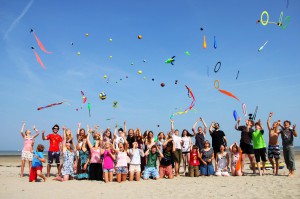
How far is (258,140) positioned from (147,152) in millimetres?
4067

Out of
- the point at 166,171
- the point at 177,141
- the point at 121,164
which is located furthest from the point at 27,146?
the point at 177,141

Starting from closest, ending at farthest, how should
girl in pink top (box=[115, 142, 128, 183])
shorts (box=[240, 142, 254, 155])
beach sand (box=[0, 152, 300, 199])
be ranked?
1. beach sand (box=[0, 152, 300, 199])
2. girl in pink top (box=[115, 142, 128, 183])
3. shorts (box=[240, 142, 254, 155])

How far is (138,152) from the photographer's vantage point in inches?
423

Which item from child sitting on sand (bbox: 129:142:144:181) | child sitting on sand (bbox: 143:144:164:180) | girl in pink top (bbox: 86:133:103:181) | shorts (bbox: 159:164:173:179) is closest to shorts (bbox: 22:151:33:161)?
girl in pink top (bbox: 86:133:103:181)

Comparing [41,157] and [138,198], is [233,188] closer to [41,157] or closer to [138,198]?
[138,198]

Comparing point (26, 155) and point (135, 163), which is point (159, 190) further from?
point (26, 155)

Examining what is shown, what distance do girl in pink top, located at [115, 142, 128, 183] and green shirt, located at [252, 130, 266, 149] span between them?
4725 mm

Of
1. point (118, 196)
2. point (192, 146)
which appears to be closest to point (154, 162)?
point (192, 146)

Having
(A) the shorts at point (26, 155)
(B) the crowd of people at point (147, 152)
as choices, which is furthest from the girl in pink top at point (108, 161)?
(A) the shorts at point (26, 155)

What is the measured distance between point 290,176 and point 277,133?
1505 mm

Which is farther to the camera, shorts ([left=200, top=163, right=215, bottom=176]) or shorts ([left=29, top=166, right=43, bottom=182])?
shorts ([left=200, top=163, right=215, bottom=176])

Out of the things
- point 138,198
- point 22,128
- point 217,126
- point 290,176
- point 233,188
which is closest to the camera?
point 138,198

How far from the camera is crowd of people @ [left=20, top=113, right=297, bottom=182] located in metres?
10.4

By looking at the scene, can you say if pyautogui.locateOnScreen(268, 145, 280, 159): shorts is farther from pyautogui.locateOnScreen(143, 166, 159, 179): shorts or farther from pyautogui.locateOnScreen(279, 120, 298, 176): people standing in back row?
pyautogui.locateOnScreen(143, 166, 159, 179): shorts
